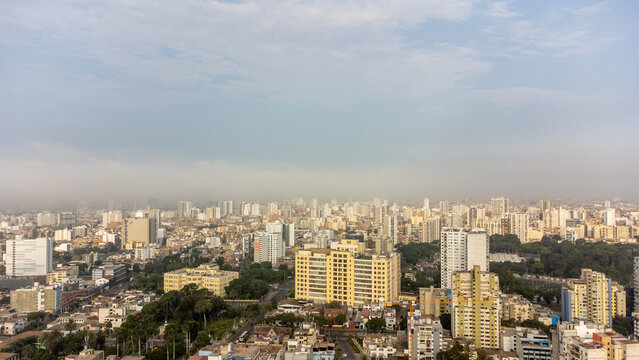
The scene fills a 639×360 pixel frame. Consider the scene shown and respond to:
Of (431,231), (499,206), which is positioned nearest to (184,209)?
(431,231)

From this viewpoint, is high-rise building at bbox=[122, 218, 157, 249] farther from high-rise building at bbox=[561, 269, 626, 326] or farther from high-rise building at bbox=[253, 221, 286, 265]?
high-rise building at bbox=[561, 269, 626, 326]

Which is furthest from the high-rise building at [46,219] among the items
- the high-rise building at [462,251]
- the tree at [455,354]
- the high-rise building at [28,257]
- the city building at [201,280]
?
the tree at [455,354]

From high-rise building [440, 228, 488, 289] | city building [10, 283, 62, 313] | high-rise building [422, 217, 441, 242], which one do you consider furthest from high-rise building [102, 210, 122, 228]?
high-rise building [440, 228, 488, 289]

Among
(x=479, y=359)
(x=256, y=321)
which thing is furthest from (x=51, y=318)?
(x=479, y=359)

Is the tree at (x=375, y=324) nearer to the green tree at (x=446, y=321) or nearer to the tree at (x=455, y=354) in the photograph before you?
the green tree at (x=446, y=321)

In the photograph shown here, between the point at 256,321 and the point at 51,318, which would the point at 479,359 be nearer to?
the point at 256,321

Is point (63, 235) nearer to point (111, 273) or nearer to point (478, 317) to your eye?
point (111, 273)
